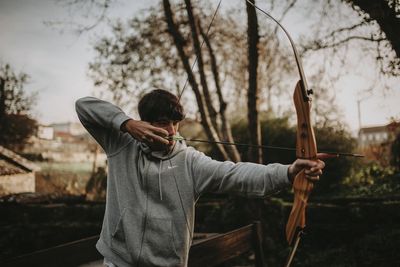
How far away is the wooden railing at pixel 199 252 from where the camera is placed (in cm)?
238

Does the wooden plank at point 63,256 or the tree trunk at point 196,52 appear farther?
the tree trunk at point 196,52

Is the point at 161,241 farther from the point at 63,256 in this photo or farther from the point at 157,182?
the point at 63,256

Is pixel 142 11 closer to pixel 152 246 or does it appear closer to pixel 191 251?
pixel 191 251

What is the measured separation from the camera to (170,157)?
173cm

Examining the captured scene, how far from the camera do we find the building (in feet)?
30.8

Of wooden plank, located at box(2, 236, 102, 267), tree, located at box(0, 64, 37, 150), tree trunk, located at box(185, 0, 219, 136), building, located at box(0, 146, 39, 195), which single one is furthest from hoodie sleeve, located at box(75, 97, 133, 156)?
tree, located at box(0, 64, 37, 150)

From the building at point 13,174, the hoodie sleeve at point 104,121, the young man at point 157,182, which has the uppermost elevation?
the hoodie sleeve at point 104,121

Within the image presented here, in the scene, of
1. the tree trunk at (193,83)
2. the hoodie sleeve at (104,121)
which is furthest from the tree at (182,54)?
the hoodie sleeve at (104,121)

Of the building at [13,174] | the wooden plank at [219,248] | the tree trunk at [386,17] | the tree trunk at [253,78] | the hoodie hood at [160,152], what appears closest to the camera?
the hoodie hood at [160,152]

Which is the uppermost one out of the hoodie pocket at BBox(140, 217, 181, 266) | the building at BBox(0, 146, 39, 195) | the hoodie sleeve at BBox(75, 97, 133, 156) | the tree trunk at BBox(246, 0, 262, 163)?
the tree trunk at BBox(246, 0, 262, 163)

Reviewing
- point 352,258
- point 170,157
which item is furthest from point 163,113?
point 352,258

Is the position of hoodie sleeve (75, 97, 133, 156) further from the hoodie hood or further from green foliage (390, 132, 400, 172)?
green foliage (390, 132, 400, 172)

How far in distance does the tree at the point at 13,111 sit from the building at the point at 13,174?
1.35 m

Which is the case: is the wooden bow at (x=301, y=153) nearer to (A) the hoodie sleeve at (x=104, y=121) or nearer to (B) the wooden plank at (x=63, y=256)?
(A) the hoodie sleeve at (x=104, y=121)
